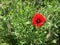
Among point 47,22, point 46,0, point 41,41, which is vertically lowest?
point 41,41

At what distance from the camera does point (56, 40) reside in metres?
4.00

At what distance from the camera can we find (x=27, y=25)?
3855 mm

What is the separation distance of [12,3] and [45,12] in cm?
72

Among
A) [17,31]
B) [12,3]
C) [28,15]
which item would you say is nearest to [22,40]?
[17,31]

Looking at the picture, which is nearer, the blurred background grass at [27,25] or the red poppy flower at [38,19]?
the red poppy flower at [38,19]

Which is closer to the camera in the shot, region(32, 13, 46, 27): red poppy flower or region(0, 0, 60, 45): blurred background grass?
region(32, 13, 46, 27): red poppy flower

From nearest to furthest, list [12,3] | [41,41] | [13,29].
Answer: [41,41] → [13,29] → [12,3]

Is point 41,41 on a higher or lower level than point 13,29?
lower

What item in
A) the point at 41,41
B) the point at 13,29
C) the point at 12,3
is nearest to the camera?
the point at 41,41

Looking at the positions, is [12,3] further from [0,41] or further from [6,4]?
[0,41]

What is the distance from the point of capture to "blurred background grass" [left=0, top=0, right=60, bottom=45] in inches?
151

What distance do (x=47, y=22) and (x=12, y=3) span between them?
883 millimetres

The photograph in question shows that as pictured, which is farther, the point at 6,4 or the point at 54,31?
the point at 6,4

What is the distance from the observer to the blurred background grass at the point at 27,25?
383 centimetres
